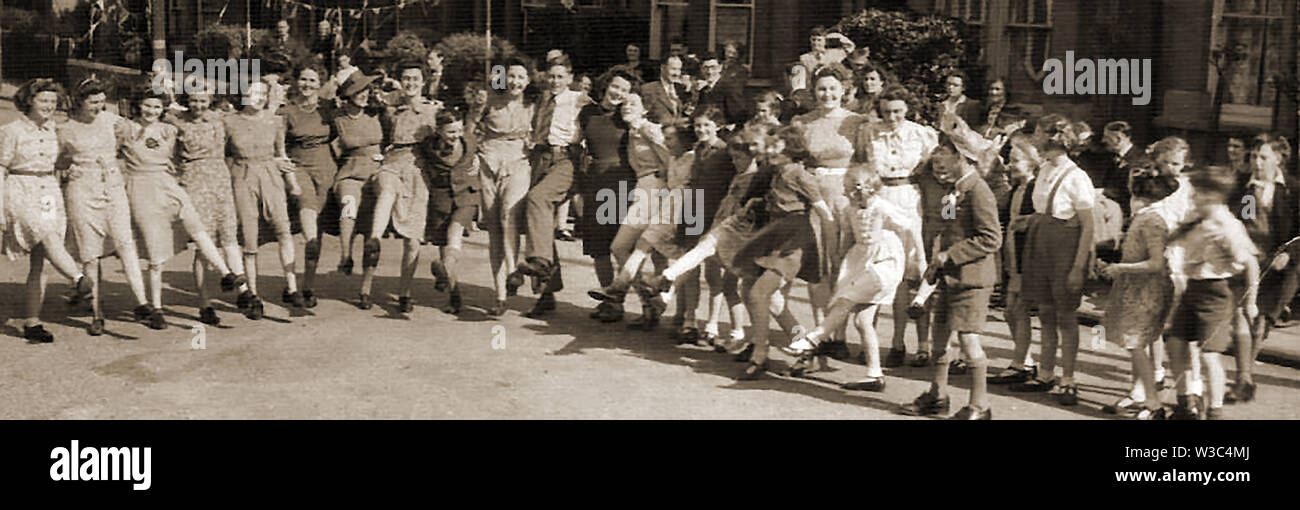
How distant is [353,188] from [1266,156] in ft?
19.9

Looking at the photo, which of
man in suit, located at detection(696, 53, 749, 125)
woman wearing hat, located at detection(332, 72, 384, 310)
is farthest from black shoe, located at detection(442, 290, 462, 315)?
man in suit, located at detection(696, 53, 749, 125)

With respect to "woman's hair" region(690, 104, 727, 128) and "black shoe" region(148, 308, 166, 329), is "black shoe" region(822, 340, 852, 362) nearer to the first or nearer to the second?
"woman's hair" region(690, 104, 727, 128)

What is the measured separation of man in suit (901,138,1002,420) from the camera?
8.05m

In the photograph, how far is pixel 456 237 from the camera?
11.5m

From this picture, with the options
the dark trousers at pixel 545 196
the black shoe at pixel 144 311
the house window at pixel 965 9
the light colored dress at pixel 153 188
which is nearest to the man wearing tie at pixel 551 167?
the dark trousers at pixel 545 196

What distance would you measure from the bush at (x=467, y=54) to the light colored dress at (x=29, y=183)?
11996 mm

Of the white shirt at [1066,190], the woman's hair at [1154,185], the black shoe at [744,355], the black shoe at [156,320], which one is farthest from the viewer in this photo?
the black shoe at [156,320]

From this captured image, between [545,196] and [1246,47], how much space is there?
812 cm

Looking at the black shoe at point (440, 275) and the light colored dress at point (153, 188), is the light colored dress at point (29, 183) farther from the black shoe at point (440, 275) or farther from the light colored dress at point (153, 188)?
the black shoe at point (440, 275)

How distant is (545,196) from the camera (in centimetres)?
1126

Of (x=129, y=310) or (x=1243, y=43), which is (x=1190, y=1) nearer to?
(x=1243, y=43)

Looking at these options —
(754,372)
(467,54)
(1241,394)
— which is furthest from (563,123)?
(467,54)

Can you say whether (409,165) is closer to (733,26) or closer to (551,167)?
(551,167)

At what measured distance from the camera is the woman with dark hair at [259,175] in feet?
36.8
